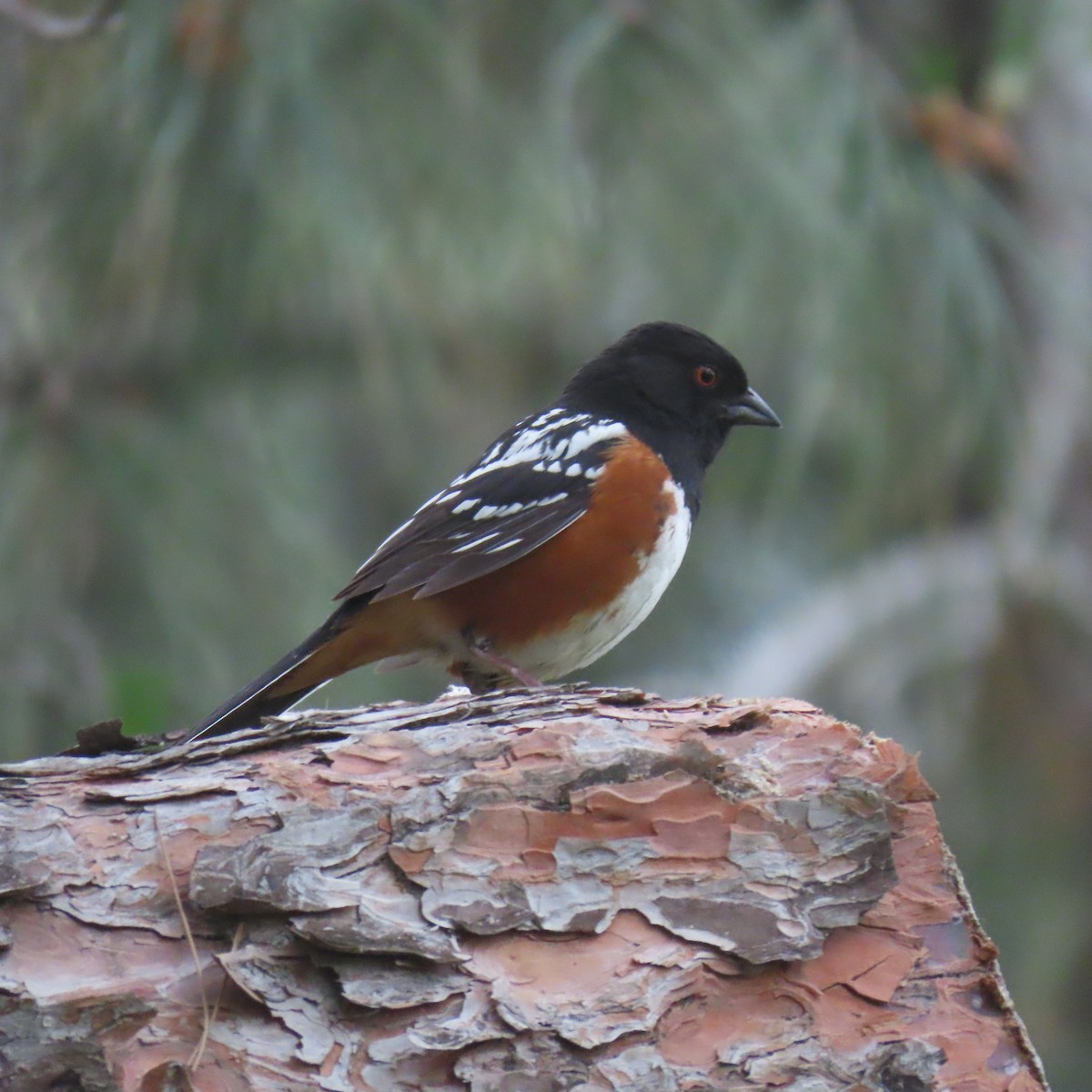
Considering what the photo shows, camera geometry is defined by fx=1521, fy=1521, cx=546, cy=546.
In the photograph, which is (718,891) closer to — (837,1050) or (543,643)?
(837,1050)

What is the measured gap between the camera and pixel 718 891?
1767mm

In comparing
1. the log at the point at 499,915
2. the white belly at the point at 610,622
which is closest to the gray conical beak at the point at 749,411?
the white belly at the point at 610,622

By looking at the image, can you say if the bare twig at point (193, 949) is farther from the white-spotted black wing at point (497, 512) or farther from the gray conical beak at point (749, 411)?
the gray conical beak at point (749, 411)

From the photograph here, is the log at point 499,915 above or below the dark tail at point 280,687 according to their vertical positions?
below

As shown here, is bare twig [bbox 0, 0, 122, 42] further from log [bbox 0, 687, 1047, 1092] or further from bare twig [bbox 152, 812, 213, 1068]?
bare twig [bbox 152, 812, 213, 1068]

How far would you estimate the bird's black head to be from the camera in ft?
9.93

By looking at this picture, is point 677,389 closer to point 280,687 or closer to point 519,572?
point 519,572

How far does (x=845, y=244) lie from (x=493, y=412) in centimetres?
305

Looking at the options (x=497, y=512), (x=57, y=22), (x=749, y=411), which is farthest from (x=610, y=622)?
(x=57, y=22)

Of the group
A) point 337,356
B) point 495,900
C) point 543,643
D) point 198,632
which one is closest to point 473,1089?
point 495,900

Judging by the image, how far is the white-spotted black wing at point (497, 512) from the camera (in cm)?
256

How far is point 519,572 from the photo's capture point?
261 centimetres

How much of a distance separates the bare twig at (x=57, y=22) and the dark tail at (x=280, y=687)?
1.37 m

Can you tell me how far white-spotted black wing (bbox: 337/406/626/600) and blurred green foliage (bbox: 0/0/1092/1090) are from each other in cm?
59
